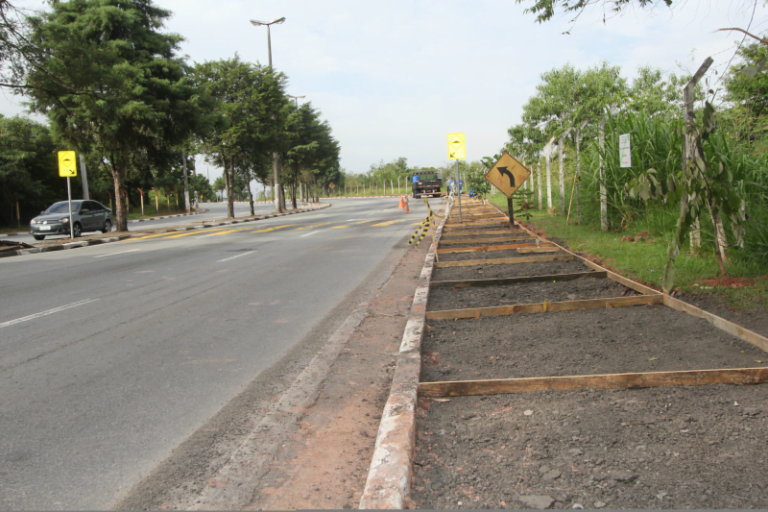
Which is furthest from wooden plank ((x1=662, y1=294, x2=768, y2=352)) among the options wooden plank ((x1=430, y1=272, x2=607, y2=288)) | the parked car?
the parked car

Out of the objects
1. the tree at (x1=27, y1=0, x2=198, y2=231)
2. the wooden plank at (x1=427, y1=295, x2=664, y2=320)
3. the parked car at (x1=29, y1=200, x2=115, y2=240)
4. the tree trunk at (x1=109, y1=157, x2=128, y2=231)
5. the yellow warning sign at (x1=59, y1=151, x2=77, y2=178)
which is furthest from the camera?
the tree trunk at (x1=109, y1=157, x2=128, y2=231)

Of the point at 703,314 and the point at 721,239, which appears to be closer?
the point at 703,314

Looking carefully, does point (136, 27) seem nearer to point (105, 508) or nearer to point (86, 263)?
point (86, 263)

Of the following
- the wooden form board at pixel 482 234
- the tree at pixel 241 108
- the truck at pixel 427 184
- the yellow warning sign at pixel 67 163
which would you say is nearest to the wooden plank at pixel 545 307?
the wooden form board at pixel 482 234

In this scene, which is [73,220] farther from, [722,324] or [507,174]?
[722,324]

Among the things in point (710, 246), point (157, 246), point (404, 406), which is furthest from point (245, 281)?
point (157, 246)

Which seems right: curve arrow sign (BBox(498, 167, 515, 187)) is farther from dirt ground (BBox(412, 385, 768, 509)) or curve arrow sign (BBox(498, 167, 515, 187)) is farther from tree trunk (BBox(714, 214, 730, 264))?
dirt ground (BBox(412, 385, 768, 509))

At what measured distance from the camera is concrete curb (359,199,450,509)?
2471mm

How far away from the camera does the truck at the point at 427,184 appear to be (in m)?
51.6

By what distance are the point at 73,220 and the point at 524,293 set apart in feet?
72.1

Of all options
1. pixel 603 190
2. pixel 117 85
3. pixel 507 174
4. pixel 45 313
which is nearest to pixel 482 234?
pixel 507 174

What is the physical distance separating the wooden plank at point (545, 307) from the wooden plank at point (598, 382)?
2092mm

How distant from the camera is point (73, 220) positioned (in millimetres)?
23016

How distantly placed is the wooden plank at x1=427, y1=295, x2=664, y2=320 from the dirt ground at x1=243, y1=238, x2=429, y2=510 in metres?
0.60
